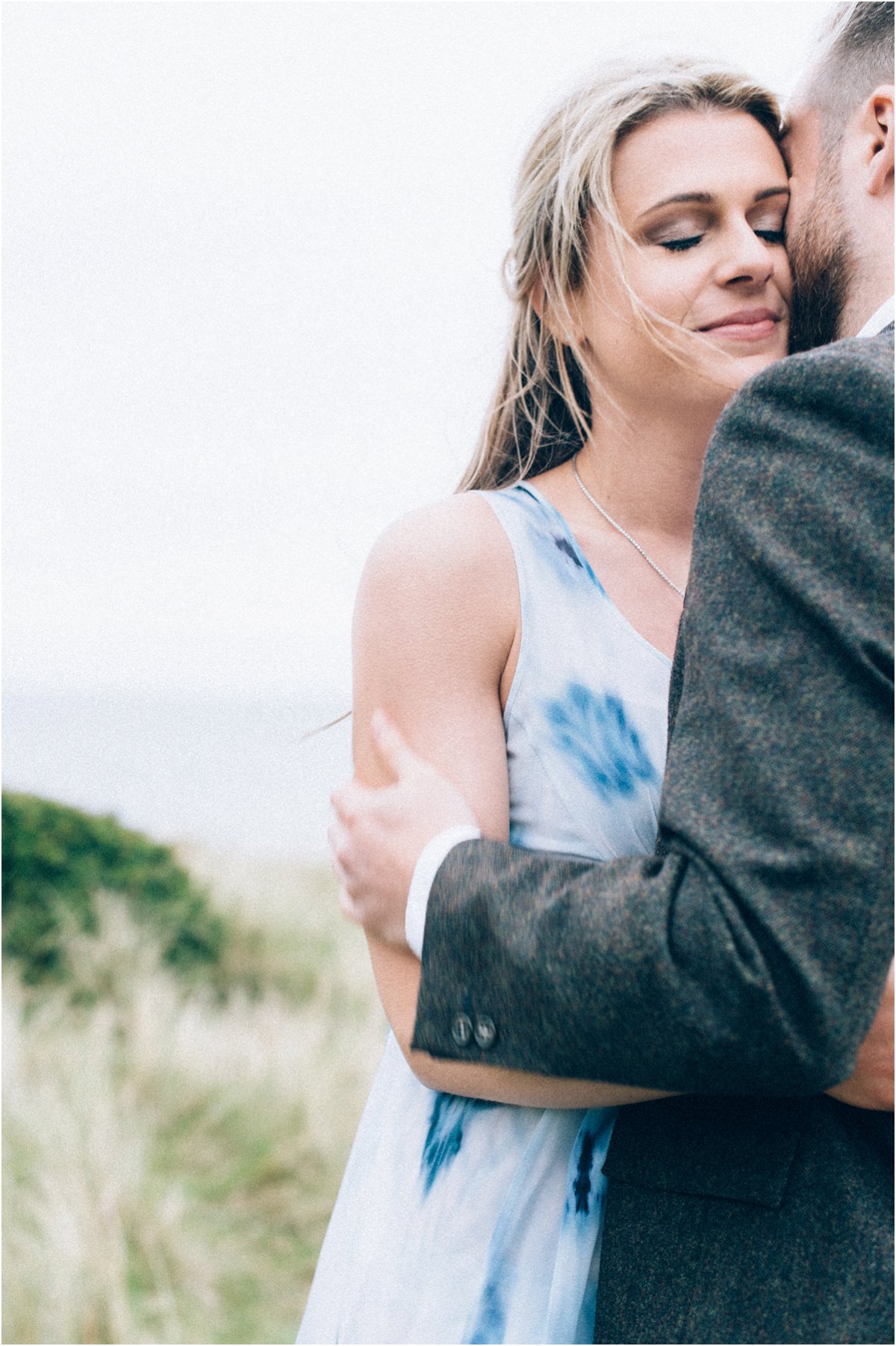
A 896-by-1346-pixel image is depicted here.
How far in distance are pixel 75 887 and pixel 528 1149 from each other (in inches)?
147

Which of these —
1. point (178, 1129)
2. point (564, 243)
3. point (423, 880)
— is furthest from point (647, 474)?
point (178, 1129)

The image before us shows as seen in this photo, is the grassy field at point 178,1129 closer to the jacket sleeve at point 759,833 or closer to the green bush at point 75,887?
the green bush at point 75,887

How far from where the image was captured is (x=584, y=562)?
5.76 feet

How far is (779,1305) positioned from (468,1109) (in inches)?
19.0

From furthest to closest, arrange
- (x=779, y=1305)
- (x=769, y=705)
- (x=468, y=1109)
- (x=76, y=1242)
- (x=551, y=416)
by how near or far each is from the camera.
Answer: (x=76, y=1242) → (x=551, y=416) → (x=468, y=1109) → (x=779, y=1305) → (x=769, y=705)

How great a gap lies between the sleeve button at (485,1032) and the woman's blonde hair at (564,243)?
1.10 meters

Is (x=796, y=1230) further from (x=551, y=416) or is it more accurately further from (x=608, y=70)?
(x=608, y=70)

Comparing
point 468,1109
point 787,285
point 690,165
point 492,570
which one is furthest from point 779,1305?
point 690,165

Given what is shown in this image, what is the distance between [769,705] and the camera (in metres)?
1.05

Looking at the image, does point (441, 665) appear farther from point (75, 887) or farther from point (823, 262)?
point (75, 887)

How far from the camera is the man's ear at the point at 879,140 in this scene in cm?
155

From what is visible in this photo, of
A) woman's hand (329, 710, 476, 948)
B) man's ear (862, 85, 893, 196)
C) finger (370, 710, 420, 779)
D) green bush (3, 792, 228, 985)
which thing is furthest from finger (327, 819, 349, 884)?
green bush (3, 792, 228, 985)

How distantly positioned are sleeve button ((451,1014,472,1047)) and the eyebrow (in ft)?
4.23

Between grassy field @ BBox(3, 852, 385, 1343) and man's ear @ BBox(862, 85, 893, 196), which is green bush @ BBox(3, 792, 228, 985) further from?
man's ear @ BBox(862, 85, 893, 196)
